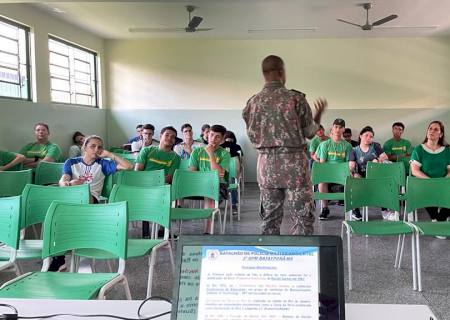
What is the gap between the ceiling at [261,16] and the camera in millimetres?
6680

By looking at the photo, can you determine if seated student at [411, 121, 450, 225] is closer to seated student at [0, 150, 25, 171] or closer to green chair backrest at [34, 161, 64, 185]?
green chair backrest at [34, 161, 64, 185]

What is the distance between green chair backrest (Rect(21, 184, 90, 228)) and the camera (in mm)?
2998

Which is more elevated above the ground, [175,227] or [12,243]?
[12,243]

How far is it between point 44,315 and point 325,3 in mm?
6443

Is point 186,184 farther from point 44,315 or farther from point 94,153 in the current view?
point 44,315

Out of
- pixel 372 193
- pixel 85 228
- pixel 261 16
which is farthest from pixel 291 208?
pixel 261 16

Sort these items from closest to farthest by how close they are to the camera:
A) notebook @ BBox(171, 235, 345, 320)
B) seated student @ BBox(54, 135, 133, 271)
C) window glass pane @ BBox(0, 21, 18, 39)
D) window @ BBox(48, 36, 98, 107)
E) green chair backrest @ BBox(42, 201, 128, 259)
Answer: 1. notebook @ BBox(171, 235, 345, 320)
2. green chair backrest @ BBox(42, 201, 128, 259)
3. seated student @ BBox(54, 135, 133, 271)
4. window glass pane @ BBox(0, 21, 18, 39)
5. window @ BBox(48, 36, 98, 107)

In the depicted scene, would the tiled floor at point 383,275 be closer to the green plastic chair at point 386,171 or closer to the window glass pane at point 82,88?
the green plastic chair at point 386,171

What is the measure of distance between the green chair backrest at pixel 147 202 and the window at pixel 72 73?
506 centimetres

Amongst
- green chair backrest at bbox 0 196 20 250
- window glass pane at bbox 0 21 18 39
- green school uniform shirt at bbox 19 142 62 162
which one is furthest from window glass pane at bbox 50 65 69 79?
green chair backrest at bbox 0 196 20 250

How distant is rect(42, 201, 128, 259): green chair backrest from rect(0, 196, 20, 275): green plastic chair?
357 millimetres

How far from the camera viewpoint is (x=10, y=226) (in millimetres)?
2602

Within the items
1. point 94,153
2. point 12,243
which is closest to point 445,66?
point 94,153

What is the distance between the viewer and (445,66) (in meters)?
9.13
